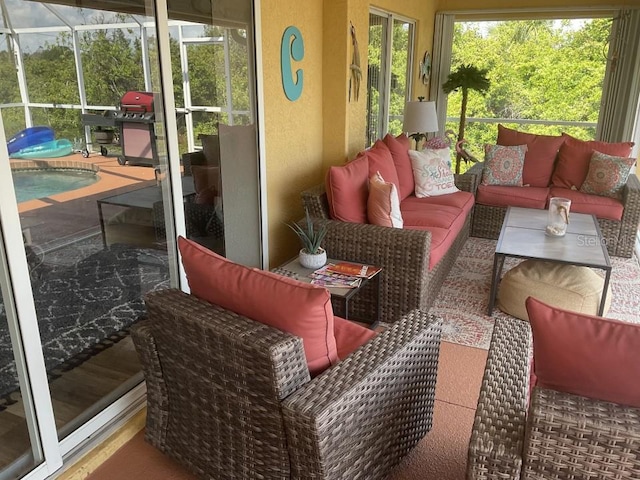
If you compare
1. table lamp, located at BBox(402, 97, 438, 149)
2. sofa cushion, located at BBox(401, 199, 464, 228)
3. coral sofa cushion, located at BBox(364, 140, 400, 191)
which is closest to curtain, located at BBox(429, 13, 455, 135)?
table lamp, located at BBox(402, 97, 438, 149)

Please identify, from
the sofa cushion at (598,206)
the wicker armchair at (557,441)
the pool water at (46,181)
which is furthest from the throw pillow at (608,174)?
the pool water at (46,181)

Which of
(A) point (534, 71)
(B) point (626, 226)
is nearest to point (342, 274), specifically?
(B) point (626, 226)

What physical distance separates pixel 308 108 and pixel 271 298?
272cm

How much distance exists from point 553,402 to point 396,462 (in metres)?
0.84

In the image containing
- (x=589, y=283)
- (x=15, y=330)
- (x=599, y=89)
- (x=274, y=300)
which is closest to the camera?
(x=274, y=300)

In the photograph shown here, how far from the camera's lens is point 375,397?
5.46ft

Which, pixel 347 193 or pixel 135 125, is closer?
pixel 135 125

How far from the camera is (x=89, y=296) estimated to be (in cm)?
271

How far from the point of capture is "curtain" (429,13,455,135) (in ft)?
22.8

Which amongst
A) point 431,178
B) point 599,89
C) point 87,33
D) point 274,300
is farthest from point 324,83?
point 599,89

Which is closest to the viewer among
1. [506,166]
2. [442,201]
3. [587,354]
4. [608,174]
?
[587,354]

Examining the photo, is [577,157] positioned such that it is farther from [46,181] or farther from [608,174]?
[46,181]

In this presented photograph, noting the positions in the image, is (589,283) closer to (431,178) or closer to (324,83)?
(431,178)

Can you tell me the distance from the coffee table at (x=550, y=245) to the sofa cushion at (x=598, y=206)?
1.49 feet
